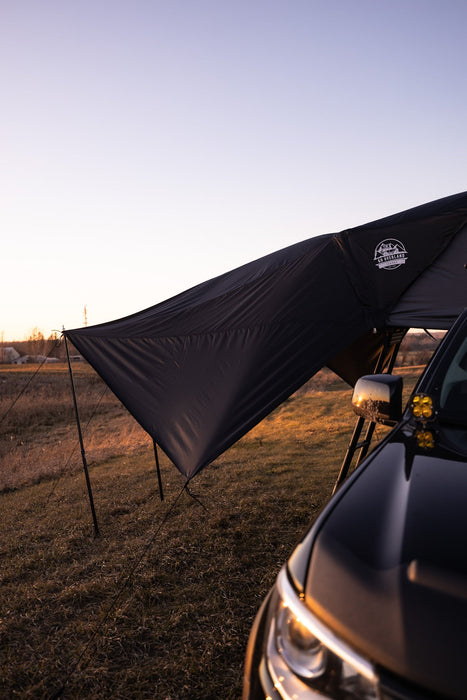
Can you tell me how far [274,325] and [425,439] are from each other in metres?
2.58

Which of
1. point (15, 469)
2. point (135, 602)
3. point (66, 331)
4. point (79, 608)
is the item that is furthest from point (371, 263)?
point (15, 469)

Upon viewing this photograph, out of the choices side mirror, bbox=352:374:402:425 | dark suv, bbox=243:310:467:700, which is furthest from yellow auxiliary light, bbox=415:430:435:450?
side mirror, bbox=352:374:402:425

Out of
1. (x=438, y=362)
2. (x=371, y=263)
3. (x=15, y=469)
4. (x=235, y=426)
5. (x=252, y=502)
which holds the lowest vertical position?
(x=15, y=469)

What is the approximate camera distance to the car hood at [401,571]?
96 cm

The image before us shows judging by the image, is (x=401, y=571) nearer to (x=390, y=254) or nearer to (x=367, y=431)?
(x=390, y=254)

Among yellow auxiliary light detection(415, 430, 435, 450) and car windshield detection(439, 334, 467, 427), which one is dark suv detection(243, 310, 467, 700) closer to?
yellow auxiliary light detection(415, 430, 435, 450)

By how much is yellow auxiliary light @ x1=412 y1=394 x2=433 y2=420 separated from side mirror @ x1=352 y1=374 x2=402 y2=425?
0.11 metres

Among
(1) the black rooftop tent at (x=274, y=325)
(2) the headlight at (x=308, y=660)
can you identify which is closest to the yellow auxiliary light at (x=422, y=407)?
(2) the headlight at (x=308, y=660)

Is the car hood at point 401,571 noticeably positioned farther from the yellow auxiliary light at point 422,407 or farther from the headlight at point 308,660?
the yellow auxiliary light at point 422,407

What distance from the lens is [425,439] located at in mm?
1908

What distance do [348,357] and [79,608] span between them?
16.9 ft

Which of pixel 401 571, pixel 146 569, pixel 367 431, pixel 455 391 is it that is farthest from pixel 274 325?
pixel 401 571

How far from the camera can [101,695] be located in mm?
2574

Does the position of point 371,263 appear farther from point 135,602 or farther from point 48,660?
A: point 48,660
